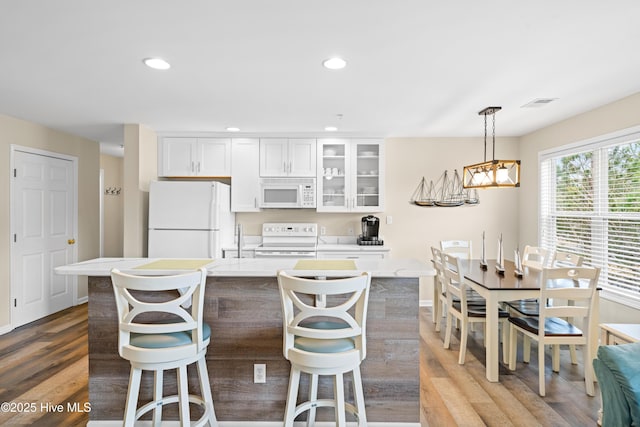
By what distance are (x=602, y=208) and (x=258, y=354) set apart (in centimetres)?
358

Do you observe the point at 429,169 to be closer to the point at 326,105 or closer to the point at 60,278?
the point at 326,105

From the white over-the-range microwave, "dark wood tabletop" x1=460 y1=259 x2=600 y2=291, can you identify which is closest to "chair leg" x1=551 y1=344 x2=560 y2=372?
"dark wood tabletop" x1=460 y1=259 x2=600 y2=291

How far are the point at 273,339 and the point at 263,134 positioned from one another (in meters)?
3.12

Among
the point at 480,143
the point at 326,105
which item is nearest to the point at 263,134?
the point at 326,105

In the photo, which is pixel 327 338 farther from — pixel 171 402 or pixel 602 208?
pixel 602 208

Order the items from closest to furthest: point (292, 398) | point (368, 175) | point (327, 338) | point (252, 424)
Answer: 1. point (327, 338)
2. point (292, 398)
3. point (252, 424)
4. point (368, 175)

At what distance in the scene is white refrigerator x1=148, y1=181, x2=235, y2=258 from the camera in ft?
13.7

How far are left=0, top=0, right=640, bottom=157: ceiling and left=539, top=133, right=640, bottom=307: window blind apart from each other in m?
0.51

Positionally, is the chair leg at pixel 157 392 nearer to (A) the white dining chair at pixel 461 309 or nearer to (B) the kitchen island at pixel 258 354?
(B) the kitchen island at pixel 258 354

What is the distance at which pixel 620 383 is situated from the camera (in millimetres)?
1464

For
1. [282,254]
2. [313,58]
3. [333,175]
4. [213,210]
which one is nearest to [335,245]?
[282,254]

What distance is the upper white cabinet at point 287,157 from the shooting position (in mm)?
4723

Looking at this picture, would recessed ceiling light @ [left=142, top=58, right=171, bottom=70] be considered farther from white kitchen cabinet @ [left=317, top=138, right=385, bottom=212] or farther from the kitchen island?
white kitchen cabinet @ [left=317, top=138, right=385, bottom=212]

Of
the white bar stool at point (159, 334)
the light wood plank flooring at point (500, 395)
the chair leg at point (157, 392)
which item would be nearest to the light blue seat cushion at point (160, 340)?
the white bar stool at point (159, 334)
